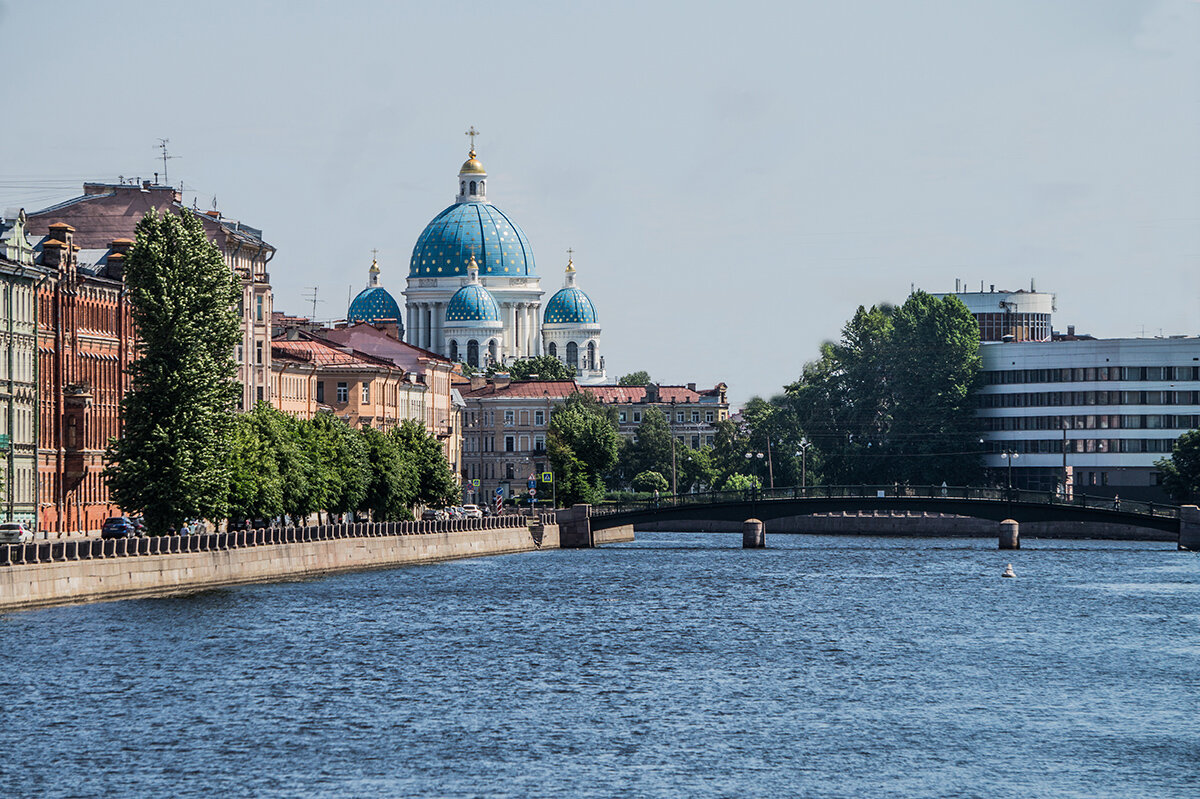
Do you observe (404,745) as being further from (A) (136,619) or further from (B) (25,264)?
(B) (25,264)

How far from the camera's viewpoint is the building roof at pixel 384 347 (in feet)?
554

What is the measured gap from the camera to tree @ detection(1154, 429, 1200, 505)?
14612cm

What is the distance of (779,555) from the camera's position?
4894 inches

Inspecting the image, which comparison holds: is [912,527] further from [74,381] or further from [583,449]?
[74,381]

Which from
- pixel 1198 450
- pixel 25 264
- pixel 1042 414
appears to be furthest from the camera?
pixel 1042 414

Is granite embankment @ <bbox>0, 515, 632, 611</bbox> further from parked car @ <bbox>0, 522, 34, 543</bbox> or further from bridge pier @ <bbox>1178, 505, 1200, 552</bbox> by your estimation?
bridge pier @ <bbox>1178, 505, 1200, 552</bbox>

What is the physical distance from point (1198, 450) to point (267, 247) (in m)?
61.3

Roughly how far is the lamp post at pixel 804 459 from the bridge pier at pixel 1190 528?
212 ft

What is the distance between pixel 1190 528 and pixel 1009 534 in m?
9.53

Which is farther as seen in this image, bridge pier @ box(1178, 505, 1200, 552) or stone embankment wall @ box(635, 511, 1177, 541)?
stone embankment wall @ box(635, 511, 1177, 541)

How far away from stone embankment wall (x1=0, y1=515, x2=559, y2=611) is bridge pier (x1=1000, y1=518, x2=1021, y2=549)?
27.3 meters

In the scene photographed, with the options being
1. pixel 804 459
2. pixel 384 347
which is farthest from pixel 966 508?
pixel 804 459

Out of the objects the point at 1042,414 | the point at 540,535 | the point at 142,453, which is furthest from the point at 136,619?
the point at 1042,414

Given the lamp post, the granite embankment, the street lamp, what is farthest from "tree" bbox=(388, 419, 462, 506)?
the lamp post
